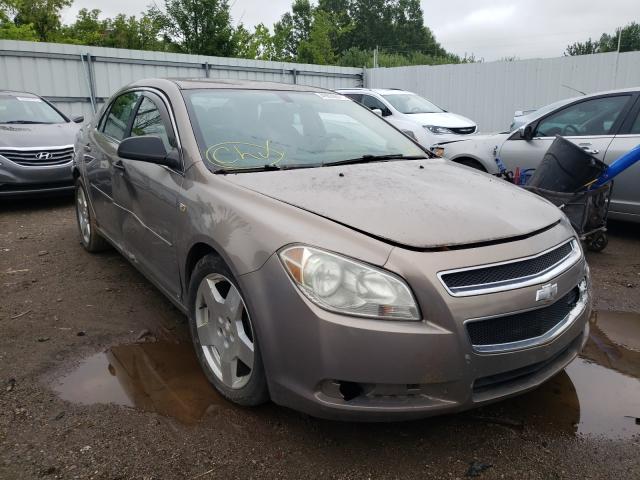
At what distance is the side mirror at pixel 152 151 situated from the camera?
291cm

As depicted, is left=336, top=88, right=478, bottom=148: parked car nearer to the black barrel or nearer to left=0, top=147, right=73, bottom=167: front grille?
the black barrel

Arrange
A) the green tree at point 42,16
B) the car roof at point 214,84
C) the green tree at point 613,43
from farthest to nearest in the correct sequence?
1. the green tree at point 613,43
2. the green tree at point 42,16
3. the car roof at point 214,84

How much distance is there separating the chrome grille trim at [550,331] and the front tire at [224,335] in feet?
3.07

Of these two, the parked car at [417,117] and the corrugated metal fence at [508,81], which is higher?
the corrugated metal fence at [508,81]

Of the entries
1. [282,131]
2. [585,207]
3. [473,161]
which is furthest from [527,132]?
[282,131]

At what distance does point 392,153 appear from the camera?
3.38 metres

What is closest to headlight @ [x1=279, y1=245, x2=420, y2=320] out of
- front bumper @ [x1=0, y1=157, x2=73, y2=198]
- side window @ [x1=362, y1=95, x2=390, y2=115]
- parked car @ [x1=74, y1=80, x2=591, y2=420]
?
parked car @ [x1=74, y1=80, x2=591, y2=420]

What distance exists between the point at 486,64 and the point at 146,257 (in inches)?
591

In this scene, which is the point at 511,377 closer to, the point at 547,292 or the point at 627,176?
the point at 547,292

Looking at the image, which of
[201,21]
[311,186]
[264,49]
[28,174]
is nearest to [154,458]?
[311,186]

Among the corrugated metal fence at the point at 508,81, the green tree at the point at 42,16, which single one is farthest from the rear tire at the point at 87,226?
the green tree at the point at 42,16

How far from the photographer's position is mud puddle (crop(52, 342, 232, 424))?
8.49ft

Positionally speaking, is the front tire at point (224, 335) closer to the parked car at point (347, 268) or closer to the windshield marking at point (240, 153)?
the parked car at point (347, 268)

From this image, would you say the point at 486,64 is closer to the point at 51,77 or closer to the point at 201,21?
the point at 51,77
